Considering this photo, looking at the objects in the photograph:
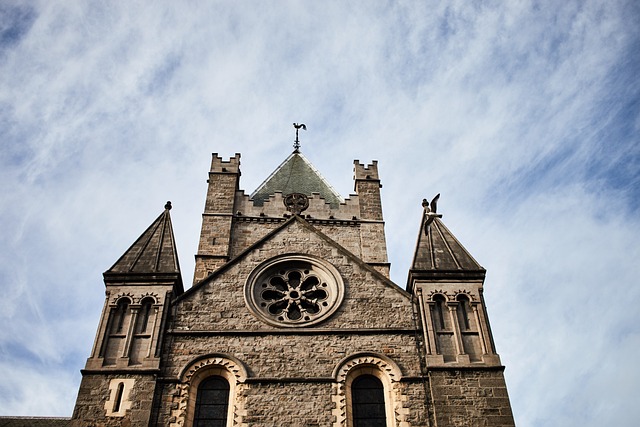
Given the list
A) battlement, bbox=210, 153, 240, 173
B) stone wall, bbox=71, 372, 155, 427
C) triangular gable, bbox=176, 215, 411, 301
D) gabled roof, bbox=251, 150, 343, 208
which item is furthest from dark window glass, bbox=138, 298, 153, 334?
battlement, bbox=210, 153, 240, 173

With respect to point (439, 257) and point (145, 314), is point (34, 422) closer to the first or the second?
point (145, 314)

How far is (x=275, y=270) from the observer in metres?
16.1

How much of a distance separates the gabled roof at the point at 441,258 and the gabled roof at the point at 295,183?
40.3 ft

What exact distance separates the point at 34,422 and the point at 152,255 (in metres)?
7.88

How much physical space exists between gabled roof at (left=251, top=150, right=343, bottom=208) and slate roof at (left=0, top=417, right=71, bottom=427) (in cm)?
1164

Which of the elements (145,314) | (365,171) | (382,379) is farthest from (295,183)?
(382,379)

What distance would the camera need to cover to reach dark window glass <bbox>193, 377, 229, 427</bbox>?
13.1m

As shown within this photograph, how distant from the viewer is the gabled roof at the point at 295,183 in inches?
1159

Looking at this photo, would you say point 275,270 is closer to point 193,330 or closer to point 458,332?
point 193,330

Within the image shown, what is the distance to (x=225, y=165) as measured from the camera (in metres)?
30.0

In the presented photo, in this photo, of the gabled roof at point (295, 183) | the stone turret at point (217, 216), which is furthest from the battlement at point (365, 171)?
the stone turret at point (217, 216)

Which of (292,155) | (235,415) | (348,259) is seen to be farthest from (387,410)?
(292,155)

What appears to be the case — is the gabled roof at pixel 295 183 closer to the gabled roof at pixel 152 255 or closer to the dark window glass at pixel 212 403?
the gabled roof at pixel 152 255

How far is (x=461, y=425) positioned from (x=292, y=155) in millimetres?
23066
